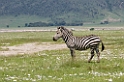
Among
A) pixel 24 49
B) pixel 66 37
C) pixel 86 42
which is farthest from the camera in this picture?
pixel 24 49

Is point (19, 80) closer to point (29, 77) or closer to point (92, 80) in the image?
point (29, 77)

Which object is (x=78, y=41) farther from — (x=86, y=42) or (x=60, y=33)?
(x=60, y=33)

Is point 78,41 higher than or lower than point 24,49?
higher

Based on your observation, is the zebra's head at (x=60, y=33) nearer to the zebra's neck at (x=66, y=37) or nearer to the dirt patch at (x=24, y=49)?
the zebra's neck at (x=66, y=37)

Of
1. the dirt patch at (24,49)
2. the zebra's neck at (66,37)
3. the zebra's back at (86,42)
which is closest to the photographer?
the zebra's back at (86,42)

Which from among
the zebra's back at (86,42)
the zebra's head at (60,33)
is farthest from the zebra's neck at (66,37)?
the zebra's back at (86,42)

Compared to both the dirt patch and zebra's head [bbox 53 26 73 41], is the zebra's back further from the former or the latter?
the dirt patch

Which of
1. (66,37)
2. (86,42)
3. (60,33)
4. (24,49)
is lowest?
(24,49)

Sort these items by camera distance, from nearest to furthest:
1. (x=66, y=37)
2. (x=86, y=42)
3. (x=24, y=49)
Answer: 1. (x=86, y=42)
2. (x=66, y=37)
3. (x=24, y=49)

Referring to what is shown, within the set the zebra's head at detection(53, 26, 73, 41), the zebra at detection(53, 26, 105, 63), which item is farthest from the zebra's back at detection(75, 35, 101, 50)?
the zebra's head at detection(53, 26, 73, 41)

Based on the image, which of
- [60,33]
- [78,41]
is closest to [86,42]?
[78,41]

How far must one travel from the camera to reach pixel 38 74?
2039 cm

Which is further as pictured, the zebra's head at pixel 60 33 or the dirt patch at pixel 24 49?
the dirt patch at pixel 24 49

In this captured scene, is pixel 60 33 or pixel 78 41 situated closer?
pixel 78 41
